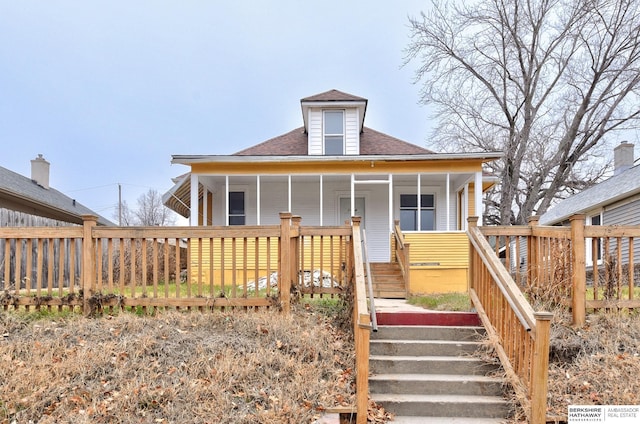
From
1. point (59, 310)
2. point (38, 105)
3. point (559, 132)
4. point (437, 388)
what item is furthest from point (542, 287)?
point (38, 105)

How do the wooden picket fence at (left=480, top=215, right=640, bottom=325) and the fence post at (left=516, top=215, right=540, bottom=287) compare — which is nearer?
the wooden picket fence at (left=480, top=215, right=640, bottom=325)

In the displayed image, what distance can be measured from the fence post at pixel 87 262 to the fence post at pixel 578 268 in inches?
248

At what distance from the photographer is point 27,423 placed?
3484 mm

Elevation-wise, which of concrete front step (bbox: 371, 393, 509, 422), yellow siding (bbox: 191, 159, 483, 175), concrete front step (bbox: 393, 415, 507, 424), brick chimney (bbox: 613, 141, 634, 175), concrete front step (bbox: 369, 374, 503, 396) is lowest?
concrete front step (bbox: 393, 415, 507, 424)

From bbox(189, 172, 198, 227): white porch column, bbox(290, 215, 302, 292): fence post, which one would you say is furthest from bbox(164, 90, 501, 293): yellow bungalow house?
bbox(290, 215, 302, 292): fence post

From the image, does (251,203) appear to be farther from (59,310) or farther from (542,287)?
(542,287)

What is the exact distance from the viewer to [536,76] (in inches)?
691

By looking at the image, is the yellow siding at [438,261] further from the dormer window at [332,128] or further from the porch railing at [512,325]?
the porch railing at [512,325]

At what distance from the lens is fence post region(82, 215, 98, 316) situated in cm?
551

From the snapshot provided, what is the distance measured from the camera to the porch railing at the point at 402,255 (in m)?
8.90

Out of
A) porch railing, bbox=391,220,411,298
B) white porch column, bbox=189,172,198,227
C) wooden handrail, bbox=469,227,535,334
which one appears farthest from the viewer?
white porch column, bbox=189,172,198,227

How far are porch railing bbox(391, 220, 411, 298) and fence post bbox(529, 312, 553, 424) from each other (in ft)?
16.4

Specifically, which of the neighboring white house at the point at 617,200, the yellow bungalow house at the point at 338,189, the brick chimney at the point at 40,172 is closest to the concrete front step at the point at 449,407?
the yellow bungalow house at the point at 338,189

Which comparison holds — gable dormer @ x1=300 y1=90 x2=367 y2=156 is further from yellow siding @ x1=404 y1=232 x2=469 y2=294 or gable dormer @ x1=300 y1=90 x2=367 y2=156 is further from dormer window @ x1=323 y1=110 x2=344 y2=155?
yellow siding @ x1=404 y1=232 x2=469 y2=294
